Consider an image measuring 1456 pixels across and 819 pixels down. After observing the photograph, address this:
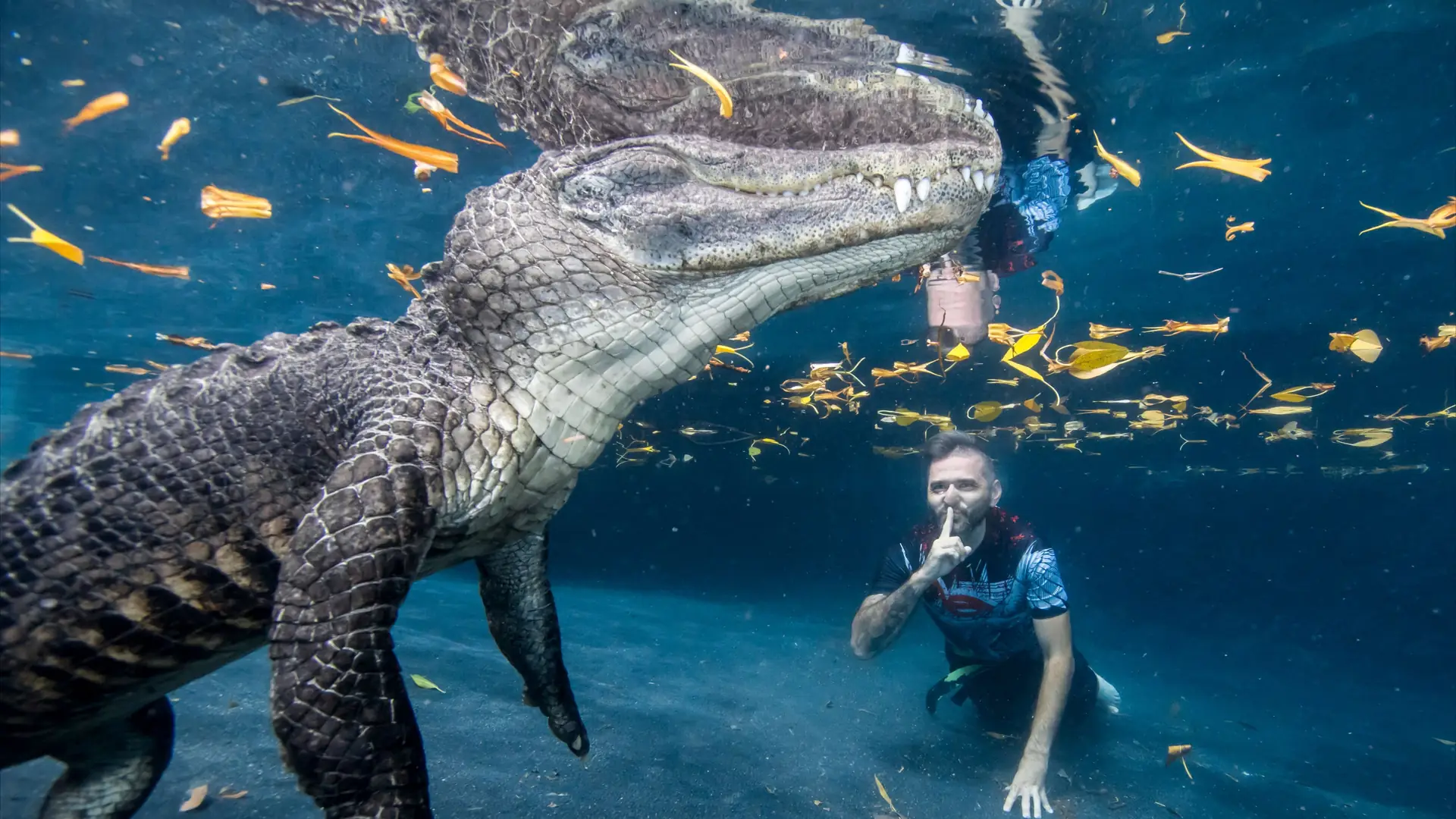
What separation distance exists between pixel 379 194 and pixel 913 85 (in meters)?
8.67

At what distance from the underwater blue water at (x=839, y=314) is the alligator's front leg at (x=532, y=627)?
1187mm

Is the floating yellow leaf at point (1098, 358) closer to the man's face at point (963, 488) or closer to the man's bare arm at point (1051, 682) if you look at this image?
the man's face at point (963, 488)

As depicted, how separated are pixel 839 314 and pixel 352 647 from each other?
37.6ft

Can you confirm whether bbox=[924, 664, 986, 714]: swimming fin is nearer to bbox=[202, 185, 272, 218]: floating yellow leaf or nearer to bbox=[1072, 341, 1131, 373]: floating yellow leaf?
bbox=[1072, 341, 1131, 373]: floating yellow leaf

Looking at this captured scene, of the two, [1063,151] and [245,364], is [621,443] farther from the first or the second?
[245,364]

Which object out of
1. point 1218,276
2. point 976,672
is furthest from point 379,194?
point 1218,276

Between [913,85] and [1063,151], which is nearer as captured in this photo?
[913,85]

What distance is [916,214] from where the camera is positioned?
7.04 feet

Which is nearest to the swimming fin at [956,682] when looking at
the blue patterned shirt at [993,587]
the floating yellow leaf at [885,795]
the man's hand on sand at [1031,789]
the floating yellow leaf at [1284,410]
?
the blue patterned shirt at [993,587]

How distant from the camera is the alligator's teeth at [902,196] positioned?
2.14 metres

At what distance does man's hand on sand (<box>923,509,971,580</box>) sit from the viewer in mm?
5297

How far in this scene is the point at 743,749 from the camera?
582 centimetres

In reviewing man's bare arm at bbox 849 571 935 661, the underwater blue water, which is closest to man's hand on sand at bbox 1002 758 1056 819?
the underwater blue water

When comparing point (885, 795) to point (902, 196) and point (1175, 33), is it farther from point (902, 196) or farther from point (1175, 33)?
point (1175, 33)
